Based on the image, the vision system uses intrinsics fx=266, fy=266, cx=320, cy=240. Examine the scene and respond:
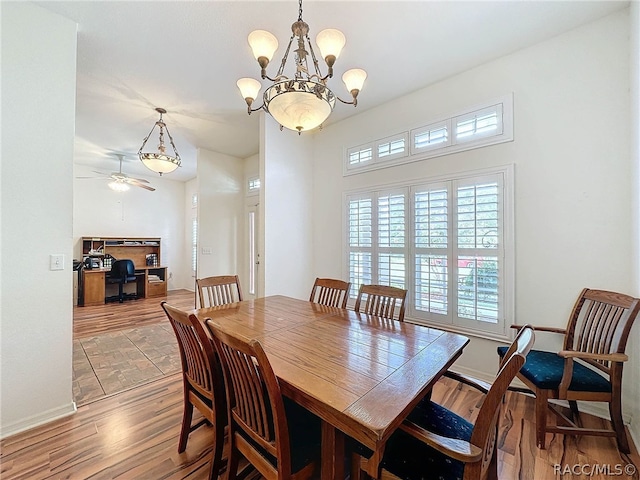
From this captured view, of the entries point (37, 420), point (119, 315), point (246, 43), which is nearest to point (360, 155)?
point (246, 43)

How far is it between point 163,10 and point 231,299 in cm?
246

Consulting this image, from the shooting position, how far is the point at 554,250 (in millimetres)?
2230

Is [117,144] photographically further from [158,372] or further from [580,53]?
[580,53]

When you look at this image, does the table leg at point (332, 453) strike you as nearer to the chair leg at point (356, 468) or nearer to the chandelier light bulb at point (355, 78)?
→ the chair leg at point (356, 468)

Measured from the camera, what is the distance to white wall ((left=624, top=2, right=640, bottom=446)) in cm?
179

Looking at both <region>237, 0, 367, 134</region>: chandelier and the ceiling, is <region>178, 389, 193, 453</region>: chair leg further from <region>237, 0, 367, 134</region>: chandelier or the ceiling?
the ceiling

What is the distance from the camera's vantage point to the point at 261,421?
3.81 ft

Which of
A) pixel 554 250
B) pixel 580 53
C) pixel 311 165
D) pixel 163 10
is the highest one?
pixel 163 10

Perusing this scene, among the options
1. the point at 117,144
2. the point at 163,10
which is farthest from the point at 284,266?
the point at 117,144

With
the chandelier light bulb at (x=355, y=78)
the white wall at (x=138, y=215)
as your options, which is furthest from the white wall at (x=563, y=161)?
the white wall at (x=138, y=215)

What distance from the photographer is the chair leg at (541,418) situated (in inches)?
67.9

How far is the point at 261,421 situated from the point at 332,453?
33 cm

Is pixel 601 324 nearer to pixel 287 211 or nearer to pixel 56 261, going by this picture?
pixel 287 211

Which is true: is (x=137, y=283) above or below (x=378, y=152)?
below
